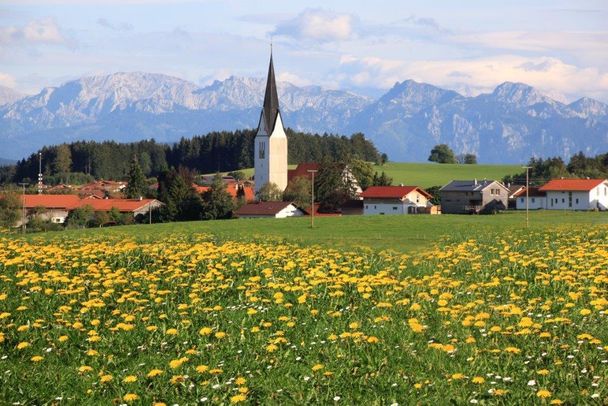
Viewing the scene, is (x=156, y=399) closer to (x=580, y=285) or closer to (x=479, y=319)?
(x=479, y=319)

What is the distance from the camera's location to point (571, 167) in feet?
475

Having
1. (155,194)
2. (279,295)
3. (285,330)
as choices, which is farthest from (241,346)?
(155,194)

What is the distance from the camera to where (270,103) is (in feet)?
464

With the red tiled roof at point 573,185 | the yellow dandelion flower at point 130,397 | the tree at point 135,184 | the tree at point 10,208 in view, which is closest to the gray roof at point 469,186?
the red tiled roof at point 573,185

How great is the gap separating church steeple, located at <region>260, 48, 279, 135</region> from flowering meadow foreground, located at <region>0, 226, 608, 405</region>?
11971cm

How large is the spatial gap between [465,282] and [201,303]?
16.4ft

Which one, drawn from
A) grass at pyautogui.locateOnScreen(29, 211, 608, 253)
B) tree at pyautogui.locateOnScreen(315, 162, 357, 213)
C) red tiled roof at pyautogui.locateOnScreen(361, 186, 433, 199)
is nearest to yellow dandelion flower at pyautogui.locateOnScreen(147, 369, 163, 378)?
grass at pyautogui.locateOnScreen(29, 211, 608, 253)

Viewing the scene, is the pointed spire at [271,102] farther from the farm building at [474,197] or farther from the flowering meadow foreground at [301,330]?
the flowering meadow foreground at [301,330]

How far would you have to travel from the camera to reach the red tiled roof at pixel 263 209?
101 m

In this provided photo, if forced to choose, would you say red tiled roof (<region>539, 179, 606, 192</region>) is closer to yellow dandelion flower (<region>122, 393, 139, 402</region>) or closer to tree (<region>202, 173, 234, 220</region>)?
tree (<region>202, 173, 234, 220</region>)

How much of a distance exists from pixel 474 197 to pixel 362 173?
1023 inches

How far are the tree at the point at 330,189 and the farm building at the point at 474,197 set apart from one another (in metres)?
13.1

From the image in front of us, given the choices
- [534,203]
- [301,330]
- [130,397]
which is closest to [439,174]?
[534,203]

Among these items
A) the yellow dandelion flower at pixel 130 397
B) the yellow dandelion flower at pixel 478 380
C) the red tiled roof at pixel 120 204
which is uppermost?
the red tiled roof at pixel 120 204
